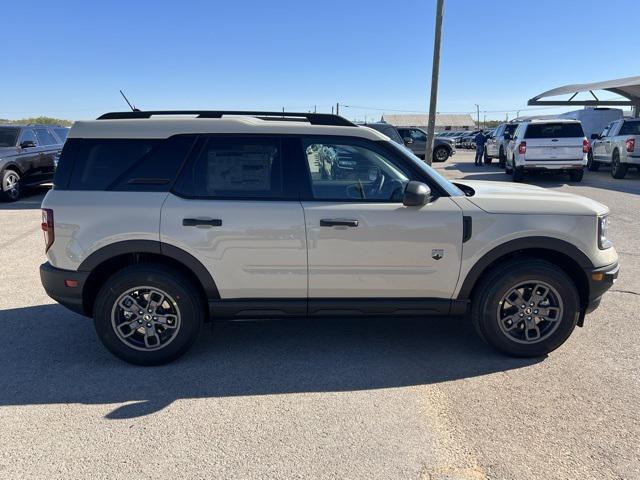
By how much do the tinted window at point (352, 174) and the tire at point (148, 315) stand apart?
1.25 m

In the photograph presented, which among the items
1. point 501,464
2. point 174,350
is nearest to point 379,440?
point 501,464

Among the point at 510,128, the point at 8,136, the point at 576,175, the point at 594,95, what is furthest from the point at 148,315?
the point at 594,95

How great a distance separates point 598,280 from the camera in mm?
3818

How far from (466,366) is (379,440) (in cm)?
121

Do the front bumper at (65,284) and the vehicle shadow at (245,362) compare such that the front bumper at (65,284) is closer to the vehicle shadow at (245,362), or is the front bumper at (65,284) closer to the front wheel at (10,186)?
the vehicle shadow at (245,362)

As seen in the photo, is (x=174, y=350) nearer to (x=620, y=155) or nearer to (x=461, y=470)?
(x=461, y=470)

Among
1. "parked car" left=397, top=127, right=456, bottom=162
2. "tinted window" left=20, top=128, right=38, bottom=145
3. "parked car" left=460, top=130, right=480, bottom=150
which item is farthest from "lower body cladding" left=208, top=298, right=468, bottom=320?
"parked car" left=460, top=130, right=480, bottom=150

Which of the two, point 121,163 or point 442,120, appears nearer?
point 121,163

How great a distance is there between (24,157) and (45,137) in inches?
48.3

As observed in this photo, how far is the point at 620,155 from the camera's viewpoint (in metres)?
16.1

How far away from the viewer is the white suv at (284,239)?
12.0ft

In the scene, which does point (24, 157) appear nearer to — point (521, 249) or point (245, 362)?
point (245, 362)

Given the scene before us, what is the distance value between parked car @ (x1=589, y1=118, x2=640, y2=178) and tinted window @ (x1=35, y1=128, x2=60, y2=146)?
16.7 meters

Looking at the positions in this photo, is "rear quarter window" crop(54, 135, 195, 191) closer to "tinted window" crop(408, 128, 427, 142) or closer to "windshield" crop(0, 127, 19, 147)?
"windshield" crop(0, 127, 19, 147)
